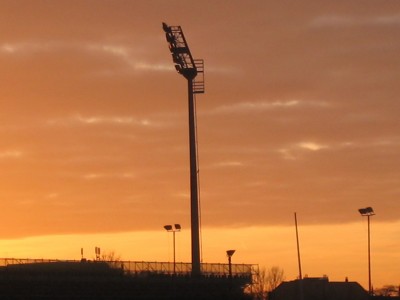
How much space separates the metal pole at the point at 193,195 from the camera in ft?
319

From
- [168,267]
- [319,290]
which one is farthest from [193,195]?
[319,290]

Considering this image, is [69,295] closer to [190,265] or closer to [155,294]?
[155,294]

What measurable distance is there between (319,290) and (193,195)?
44.7 m

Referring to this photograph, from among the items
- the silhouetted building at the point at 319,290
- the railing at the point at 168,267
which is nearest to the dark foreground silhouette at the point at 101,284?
the railing at the point at 168,267

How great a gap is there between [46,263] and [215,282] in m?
17.5

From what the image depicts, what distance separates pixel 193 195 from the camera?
99.4 m

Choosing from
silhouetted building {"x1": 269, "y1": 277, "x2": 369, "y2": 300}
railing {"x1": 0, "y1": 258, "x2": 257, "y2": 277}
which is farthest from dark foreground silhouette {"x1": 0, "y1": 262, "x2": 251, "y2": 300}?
silhouetted building {"x1": 269, "y1": 277, "x2": 369, "y2": 300}

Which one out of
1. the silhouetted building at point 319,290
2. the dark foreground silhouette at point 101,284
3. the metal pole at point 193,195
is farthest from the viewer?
the silhouetted building at point 319,290

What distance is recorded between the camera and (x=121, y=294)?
93.3 meters

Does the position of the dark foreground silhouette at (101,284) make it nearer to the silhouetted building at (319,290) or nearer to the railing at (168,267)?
the railing at (168,267)

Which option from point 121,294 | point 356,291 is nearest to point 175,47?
point 121,294

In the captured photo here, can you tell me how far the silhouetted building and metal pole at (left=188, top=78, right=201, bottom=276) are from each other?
117ft

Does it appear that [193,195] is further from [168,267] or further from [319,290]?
[319,290]

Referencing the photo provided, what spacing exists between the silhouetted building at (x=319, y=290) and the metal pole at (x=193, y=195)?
3569 cm
